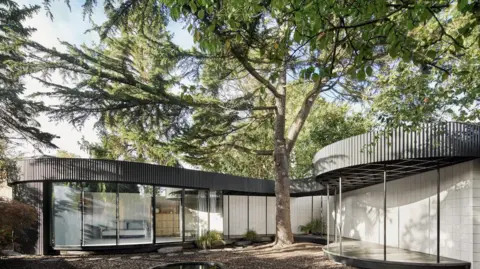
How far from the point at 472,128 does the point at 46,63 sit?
10070 millimetres

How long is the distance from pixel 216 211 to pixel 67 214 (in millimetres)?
5857

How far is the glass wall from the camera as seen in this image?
1188 cm

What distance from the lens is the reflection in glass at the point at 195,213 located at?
46.9ft

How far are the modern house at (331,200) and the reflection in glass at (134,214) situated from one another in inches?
1.3

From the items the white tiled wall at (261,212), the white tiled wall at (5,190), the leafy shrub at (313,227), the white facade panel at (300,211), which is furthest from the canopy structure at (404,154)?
the white tiled wall at (5,190)

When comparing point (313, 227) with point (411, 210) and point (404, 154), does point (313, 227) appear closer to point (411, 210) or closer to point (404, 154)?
point (411, 210)

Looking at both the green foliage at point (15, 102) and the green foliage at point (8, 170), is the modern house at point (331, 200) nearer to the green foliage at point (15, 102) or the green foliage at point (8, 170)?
the green foliage at point (8, 170)

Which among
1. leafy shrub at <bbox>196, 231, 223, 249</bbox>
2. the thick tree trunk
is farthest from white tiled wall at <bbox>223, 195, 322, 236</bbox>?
the thick tree trunk

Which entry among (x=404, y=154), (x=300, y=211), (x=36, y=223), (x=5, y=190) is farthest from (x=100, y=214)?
(x=300, y=211)

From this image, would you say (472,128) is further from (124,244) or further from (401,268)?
(124,244)

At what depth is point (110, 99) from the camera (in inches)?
417

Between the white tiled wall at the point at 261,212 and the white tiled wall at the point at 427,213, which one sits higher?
the white tiled wall at the point at 427,213

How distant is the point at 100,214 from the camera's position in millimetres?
12297

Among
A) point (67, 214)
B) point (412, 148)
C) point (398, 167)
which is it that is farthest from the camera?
point (67, 214)
